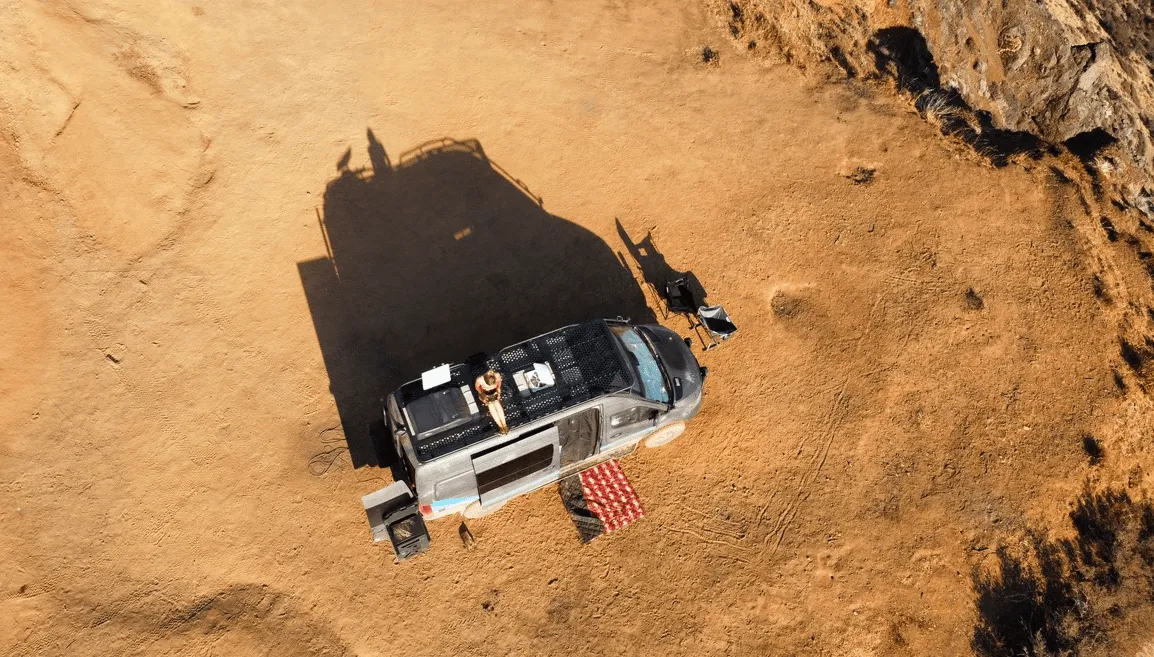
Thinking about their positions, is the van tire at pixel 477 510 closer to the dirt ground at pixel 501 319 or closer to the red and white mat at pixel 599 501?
the dirt ground at pixel 501 319

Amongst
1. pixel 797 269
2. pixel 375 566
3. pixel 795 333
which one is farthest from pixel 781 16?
pixel 375 566

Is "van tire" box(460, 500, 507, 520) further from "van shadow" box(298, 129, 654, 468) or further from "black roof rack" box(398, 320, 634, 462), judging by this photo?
"van shadow" box(298, 129, 654, 468)

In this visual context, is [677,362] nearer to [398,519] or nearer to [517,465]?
[517,465]

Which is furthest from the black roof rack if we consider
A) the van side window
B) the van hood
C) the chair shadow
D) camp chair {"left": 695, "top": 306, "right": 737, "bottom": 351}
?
the chair shadow

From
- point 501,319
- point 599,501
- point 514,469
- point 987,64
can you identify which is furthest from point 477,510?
point 987,64

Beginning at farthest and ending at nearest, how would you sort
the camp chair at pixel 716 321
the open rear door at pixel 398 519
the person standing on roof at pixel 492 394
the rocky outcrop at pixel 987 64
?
the rocky outcrop at pixel 987 64
the camp chair at pixel 716 321
the open rear door at pixel 398 519
the person standing on roof at pixel 492 394

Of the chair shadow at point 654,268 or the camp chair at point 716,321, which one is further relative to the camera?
the chair shadow at point 654,268

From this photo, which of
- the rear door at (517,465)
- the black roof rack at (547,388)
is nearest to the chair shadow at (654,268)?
the black roof rack at (547,388)
